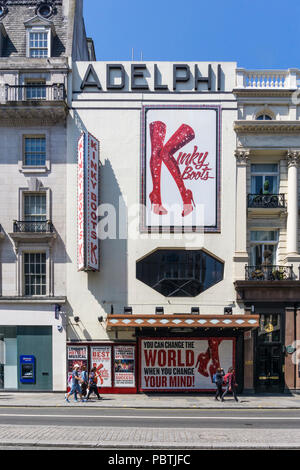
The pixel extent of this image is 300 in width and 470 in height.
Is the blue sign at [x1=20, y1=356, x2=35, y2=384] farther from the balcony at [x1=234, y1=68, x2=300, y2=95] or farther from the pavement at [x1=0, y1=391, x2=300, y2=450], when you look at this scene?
the balcony at [x1=234, y1=68, x2=300, y2=95]

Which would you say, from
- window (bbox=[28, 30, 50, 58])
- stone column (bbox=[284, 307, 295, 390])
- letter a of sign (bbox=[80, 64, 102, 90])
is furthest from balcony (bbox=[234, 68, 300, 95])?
stone column (bbox=[284, 307, 295, 390])

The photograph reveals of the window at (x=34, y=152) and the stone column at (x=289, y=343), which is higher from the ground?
the window at (x=34, y=152)

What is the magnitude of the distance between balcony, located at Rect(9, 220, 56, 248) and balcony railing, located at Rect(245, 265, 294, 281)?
464 inches

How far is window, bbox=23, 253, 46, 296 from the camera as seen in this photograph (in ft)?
89.7

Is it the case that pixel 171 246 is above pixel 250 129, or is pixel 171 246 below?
below

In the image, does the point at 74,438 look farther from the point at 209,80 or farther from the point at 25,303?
the point at 209,80

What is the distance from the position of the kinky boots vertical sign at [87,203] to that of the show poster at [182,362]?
18.9 ft

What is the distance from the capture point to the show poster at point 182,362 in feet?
86.2

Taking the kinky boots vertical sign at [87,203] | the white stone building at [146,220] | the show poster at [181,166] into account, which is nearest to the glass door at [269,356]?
the white stone building at [146,220]

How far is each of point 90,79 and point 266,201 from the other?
13.1 metres

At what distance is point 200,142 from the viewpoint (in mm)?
27859

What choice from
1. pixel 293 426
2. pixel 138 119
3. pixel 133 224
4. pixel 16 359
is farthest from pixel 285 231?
pixel 16 359

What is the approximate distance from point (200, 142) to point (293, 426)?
671 inches

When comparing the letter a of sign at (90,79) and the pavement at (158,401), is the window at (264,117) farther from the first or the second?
the pavement at (158,401)
